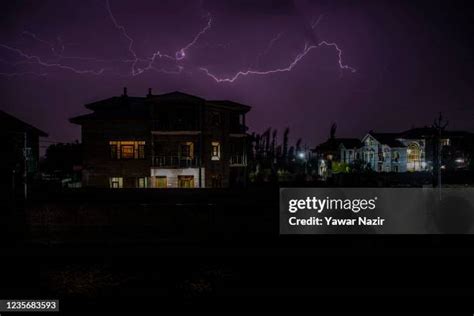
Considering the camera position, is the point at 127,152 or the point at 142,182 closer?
the point at 142,182

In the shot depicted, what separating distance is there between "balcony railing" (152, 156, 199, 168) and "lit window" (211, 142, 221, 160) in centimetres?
219

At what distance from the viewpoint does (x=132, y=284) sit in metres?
8.96

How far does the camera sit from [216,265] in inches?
416

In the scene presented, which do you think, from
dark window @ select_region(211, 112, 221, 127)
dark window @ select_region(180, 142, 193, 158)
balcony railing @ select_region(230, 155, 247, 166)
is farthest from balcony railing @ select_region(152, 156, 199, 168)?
balcony railing @ select_region(230, 155, 247, 166)

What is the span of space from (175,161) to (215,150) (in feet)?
12.4

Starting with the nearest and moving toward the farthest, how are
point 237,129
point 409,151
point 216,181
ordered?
point 216,181, point 237,129, point 409,151

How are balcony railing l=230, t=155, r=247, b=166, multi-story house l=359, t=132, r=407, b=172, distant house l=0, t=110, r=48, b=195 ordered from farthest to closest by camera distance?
multi-story house l=359, t=132, r=407, b=172 < balcony railing l=230, t=155, r=247, b=166 < distant house l=0, t=110, r=48, b=195

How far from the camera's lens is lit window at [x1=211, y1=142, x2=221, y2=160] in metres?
32.5

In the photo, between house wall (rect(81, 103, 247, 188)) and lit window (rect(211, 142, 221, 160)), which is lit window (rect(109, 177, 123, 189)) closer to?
house wall (rect(81, 103, 247, 188))

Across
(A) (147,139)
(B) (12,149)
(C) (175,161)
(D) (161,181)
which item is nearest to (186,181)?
(C) (175,161)

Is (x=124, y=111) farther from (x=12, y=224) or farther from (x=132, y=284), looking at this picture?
(x=132, y=284)

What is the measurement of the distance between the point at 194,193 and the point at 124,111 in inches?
452

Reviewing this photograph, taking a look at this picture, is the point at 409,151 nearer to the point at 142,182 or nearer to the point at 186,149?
the point at 186,149

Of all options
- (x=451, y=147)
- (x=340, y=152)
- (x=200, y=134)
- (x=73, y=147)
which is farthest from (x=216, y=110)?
(x=340, y=152)
